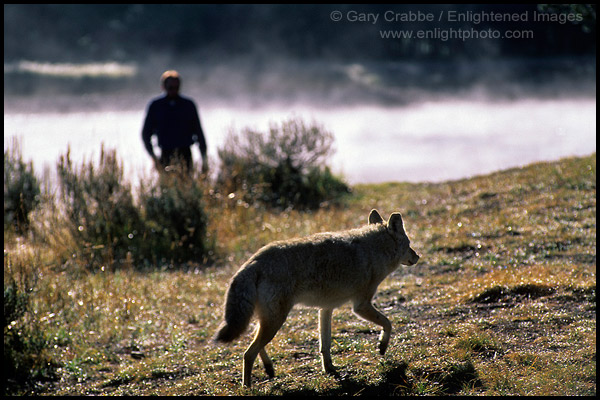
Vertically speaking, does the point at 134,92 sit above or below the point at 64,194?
above

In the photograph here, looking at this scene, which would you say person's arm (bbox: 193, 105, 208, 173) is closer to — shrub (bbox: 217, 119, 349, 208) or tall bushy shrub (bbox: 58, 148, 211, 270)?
tall bushy shrub (bbox: 58, 148, 211, 270)

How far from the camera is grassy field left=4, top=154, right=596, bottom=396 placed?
5.87 m

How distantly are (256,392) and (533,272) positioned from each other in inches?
155

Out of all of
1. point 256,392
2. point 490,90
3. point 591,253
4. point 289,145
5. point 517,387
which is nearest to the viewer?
point 517,387

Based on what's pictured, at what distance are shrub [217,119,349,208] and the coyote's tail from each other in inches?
388

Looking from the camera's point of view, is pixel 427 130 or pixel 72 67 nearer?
pixel 427 130

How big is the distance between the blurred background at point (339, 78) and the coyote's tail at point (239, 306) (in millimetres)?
7289

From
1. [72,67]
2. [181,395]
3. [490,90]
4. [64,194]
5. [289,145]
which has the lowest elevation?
[181,395]

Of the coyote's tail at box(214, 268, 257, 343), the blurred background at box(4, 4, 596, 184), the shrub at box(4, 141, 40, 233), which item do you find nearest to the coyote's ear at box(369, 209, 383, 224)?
the coyote's tail at box(214, 268, 257, 343)

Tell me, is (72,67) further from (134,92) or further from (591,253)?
(591,253)

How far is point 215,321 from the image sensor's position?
841 cm

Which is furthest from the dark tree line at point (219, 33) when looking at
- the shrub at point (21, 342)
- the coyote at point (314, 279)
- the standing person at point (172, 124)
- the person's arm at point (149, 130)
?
the coyote at point (314, 279)

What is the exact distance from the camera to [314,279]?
573cm

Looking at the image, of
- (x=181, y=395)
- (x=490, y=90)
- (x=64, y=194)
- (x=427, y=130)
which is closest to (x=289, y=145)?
(x=64, y=194)
